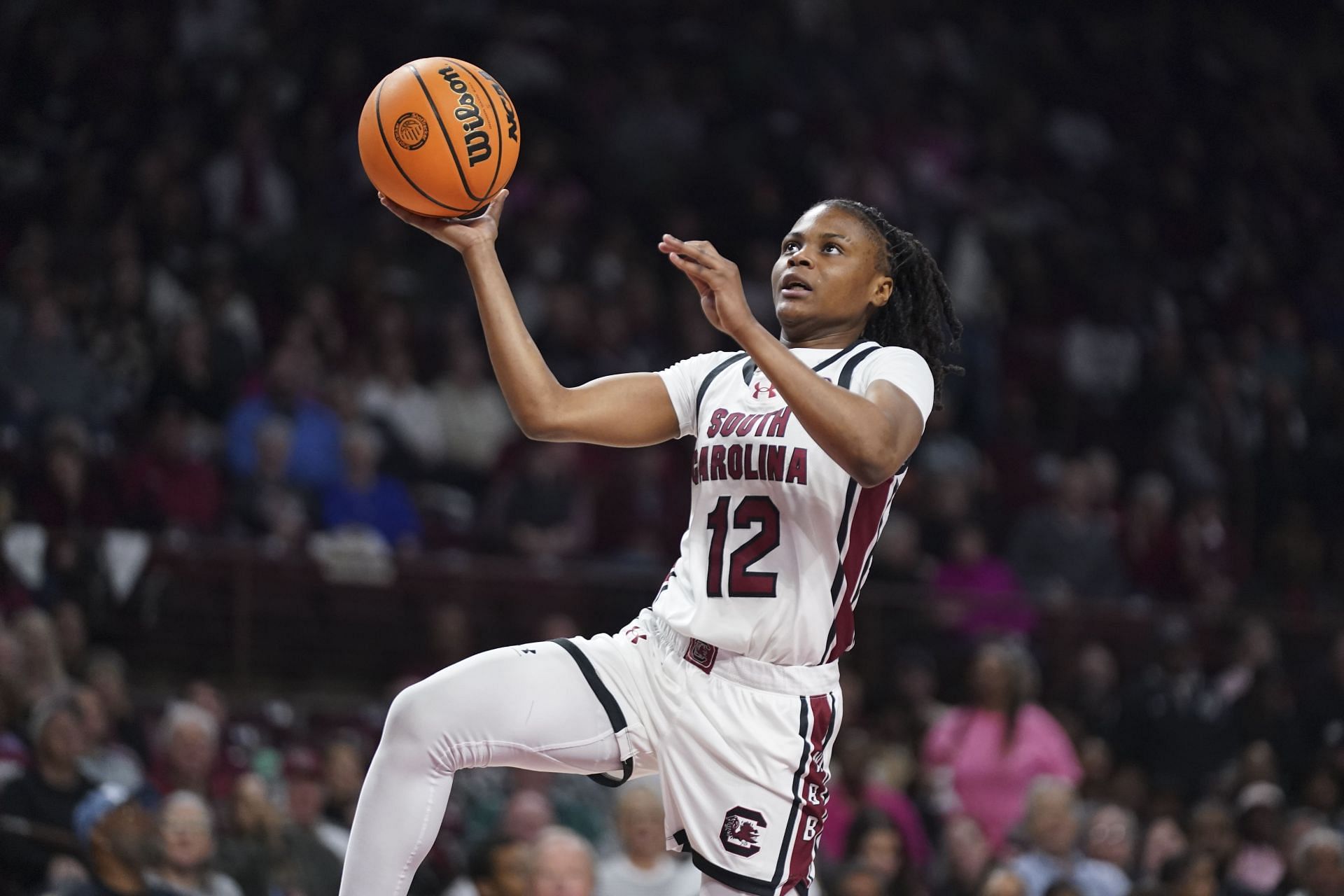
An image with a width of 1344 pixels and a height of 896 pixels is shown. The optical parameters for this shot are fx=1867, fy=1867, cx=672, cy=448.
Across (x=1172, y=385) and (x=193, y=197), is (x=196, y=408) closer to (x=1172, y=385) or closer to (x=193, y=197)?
(x=193, y=197)

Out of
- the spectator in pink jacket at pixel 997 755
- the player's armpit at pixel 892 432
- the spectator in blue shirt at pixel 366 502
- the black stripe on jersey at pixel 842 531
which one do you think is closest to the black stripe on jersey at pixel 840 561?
the black stripe on jersey at pixel 842 531

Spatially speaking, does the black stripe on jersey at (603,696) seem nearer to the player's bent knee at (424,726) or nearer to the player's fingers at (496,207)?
the player's bent knee at (424,726)

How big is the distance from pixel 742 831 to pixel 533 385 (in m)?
1.20

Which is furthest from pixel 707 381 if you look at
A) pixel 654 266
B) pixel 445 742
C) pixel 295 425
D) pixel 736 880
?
pixel 654 266

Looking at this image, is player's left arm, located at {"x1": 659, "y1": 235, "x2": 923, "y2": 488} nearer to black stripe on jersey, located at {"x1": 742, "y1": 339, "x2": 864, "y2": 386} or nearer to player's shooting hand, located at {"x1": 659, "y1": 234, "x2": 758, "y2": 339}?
player's shooting hand, located at {"x1": 659, "y1": 234, "x2": 758, "y2": 339}

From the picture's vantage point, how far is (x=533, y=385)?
15.0 feet

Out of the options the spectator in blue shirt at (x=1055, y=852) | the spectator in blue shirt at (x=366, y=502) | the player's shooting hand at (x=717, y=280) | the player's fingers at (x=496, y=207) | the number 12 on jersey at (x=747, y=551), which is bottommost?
the spectator in blue shirt at (x=1055, y=852)

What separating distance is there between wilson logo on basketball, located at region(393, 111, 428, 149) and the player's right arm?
0.18 m

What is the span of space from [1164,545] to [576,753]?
31.4ft

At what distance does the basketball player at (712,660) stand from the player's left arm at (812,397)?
0.03 metres

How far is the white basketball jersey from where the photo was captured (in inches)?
181

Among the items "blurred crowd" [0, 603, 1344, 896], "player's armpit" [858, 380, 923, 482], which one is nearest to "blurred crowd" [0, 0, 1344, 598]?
"blurred crowd" [0, 603, 1344, 896]

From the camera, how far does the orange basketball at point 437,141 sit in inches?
180

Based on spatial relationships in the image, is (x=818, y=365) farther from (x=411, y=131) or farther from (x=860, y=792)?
(x=860, y=792)
